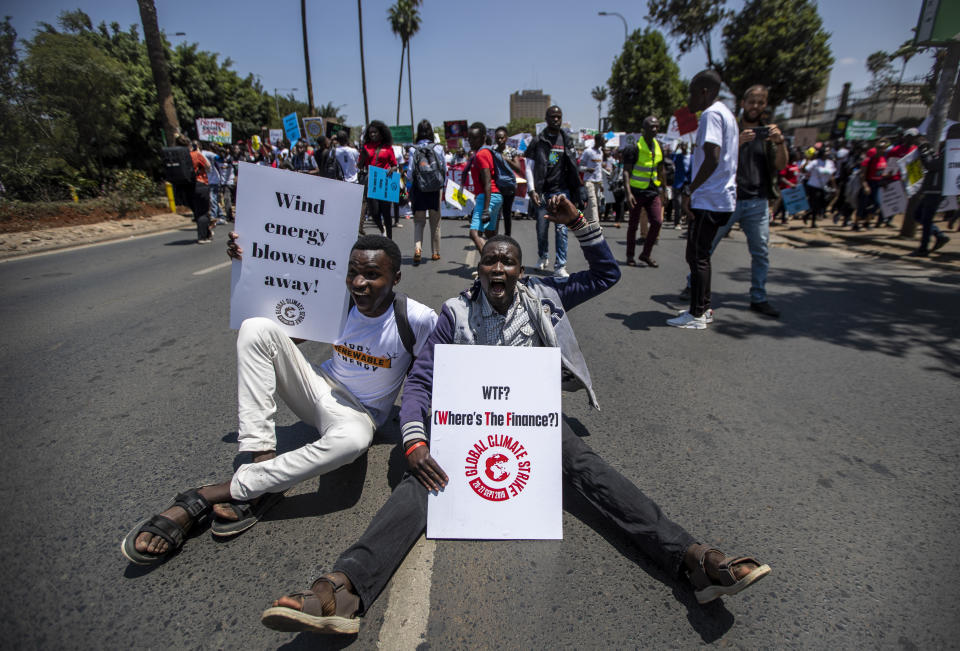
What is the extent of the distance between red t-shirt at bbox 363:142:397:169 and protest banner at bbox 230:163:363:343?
4.98 meters

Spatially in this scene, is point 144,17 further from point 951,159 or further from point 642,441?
point 951,159

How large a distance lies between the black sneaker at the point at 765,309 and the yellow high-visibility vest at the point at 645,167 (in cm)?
272

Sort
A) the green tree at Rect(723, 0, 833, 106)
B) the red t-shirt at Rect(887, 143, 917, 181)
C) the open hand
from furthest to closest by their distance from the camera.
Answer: the green tree at Rect(723, 0, 833, 106), the red t-shirt at Rect(887, 143, 917, 181), the open hand

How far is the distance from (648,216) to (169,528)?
701cm

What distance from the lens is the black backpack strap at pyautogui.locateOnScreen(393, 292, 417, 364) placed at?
2.37 meters

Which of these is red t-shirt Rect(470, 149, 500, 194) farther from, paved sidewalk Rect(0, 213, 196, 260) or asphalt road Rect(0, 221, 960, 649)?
paved sidewalk Rect(0, 213, 196, 260)

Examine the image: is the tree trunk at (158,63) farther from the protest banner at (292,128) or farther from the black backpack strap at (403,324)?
the black backpack strap at (403,324)

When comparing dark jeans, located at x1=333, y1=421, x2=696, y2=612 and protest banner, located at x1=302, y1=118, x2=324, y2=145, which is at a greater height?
protest banner, located at x1=302, y1=118, x2=324, y2=145

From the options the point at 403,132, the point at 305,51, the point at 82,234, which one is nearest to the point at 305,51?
the point at 305,51

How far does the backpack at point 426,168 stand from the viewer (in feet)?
23.3

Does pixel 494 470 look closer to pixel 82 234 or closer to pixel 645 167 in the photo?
pixel 645 167

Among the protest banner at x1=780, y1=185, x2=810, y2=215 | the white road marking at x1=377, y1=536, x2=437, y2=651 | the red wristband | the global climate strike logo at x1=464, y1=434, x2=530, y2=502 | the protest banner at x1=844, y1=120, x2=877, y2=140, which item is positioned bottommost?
the white road marking at x1=377, y1=536, x2=437, y2=651

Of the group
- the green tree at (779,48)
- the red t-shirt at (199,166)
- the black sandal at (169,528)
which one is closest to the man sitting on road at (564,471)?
the black sandal at (169,528)

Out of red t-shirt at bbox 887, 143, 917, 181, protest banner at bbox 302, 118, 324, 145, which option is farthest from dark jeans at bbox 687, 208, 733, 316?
protest banner at bbox 302, 118, 324, 145
